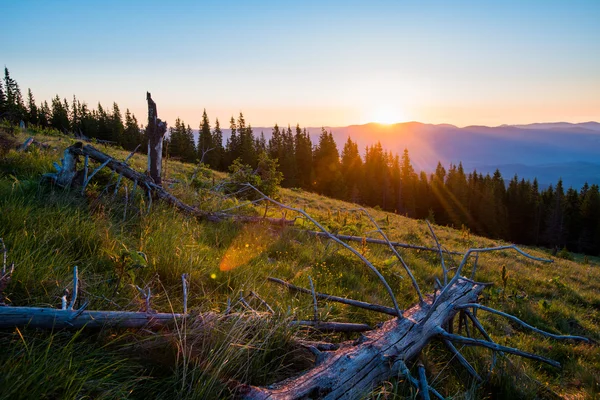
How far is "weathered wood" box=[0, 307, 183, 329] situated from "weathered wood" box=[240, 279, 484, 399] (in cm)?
81

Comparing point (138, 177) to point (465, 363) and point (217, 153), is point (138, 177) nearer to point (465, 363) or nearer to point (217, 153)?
point (465, 363)

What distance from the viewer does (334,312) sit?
3.28 meters

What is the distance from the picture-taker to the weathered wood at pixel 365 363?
→ 183 centimetres

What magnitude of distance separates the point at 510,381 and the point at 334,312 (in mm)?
1649

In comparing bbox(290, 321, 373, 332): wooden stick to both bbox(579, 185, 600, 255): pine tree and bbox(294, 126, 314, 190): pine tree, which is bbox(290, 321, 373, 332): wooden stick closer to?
bbox(294, 126, 314, 190): pine tree

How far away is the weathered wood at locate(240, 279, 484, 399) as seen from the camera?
183 centimetres

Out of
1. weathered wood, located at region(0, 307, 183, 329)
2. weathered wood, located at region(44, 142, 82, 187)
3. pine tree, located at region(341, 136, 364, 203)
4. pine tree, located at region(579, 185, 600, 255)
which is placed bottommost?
pine tree, located at region(579, 185, 600, 255)

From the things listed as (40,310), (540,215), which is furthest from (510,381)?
(540,215)

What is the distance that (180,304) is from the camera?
2629 millimetres

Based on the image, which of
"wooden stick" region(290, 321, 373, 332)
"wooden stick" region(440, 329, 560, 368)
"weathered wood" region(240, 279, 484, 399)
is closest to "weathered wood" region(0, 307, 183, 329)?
"weathered wood" region(240, 279, 484, 399)

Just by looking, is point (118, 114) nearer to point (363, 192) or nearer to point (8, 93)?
point (8, 93)

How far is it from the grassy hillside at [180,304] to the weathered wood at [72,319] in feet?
0.20

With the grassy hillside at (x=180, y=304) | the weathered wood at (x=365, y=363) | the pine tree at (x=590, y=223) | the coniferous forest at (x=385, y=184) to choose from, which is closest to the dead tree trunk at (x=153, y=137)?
the grassy hillside at (x=180, y=304)

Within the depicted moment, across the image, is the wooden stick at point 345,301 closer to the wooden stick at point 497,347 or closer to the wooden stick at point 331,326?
the wooden stick at point 331,326
